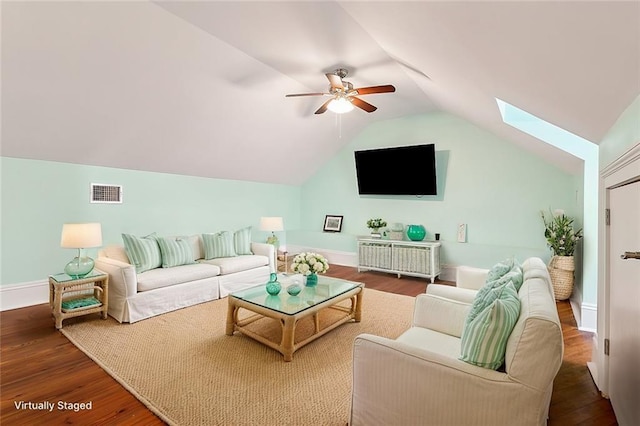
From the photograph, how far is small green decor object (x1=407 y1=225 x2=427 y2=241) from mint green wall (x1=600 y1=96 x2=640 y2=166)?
3502 millimetres

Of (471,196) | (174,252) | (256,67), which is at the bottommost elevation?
(174,252)

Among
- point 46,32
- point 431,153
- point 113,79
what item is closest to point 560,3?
point 46,32

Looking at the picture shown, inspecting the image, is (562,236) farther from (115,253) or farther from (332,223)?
(115,253)

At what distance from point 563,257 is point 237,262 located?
14.0 feet

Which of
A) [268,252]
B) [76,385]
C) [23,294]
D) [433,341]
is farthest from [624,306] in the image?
[23,294]

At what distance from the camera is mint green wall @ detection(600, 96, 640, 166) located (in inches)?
53.1

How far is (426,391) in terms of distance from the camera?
1.48 meters

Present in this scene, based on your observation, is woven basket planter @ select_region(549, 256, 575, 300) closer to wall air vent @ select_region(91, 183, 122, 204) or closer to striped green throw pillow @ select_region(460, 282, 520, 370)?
striped green throw pillow @ select_region(460, 282, 520, 370)

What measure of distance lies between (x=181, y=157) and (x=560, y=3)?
15.2 ft

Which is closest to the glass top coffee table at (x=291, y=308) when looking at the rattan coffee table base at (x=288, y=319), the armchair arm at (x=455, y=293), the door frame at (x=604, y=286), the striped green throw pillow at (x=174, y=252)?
the rattan coffee table base at (x=288, y=319)

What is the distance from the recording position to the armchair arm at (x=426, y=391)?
1325mm

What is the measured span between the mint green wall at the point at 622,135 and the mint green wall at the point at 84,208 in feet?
16.8

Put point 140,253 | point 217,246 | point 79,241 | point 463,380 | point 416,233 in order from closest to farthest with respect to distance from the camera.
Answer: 1. point 463,380
2. point 79,241
3. point 140,253
4. point 217,246
5. point 416,233

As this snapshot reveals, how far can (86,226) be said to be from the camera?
325 cm
